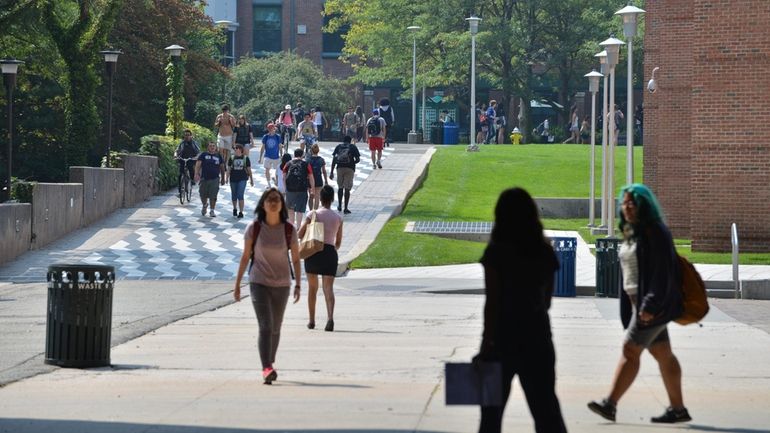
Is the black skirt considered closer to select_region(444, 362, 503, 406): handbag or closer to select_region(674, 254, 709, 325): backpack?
select_region(674, 254, 709, 325): backpack

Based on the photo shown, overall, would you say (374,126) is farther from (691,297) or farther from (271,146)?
(691,297)

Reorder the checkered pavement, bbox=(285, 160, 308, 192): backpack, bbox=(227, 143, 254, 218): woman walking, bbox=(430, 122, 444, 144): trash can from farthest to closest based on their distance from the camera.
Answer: bbox=(430, 122, 444, 144): trash can < bbox=(227, 143, 254, 218): woman walking < bbox=(285, 160, 308, 192): backpack < the checkered pavement

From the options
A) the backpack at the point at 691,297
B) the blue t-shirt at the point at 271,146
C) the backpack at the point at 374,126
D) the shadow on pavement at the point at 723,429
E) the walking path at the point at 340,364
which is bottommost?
the walking path at the point at 340,364

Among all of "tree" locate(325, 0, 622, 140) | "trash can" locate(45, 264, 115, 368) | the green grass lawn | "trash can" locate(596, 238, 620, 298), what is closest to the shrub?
the green grass lawn

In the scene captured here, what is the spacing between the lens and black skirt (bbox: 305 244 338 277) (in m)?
16.9

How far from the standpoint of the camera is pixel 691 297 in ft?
33.0

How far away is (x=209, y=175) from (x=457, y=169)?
14.3m

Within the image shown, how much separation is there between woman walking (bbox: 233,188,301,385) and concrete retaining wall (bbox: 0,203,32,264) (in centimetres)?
1528

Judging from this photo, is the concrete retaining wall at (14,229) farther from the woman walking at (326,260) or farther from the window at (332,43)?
the window at (332,43)

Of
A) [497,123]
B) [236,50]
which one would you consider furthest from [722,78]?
[236,50]

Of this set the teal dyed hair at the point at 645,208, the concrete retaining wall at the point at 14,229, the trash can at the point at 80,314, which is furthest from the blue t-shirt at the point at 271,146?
the teal dyed hair at the point at 645,208

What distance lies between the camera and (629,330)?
10.1m

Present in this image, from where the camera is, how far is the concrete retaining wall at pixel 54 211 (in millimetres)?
29547

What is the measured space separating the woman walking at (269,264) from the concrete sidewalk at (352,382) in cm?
46
